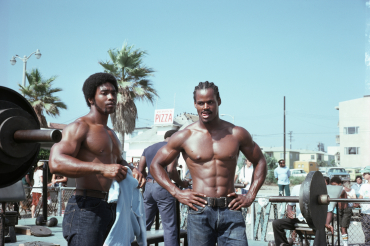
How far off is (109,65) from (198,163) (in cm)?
1931

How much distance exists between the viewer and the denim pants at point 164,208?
17.2 feet

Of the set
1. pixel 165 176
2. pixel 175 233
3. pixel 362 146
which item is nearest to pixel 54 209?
pixel 175 233

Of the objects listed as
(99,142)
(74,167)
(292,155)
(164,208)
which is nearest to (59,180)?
(164,208)

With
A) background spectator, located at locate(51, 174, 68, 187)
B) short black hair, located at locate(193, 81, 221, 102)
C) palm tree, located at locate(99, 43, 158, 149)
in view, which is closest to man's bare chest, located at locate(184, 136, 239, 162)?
short black hair, located at locate(193, 81, 221, 102)

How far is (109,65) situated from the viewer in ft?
71.6

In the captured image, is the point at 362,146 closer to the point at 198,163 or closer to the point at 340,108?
the point at 340,108

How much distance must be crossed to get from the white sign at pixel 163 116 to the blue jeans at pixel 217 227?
1453 inches

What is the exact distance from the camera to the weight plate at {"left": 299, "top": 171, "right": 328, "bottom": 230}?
3051 millimetres

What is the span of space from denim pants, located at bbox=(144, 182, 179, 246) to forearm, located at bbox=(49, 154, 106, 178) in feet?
9.25

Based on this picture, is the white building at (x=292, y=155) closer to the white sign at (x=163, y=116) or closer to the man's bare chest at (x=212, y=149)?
the white sign at (x=163, y=116)

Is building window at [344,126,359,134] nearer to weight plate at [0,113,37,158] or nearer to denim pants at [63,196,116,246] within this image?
denim pants at [63,196,116,246]

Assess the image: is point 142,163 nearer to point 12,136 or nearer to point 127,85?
point 12,136

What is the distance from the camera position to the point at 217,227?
10.6 feet

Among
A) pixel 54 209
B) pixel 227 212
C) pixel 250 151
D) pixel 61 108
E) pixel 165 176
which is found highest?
pixel 61 108
